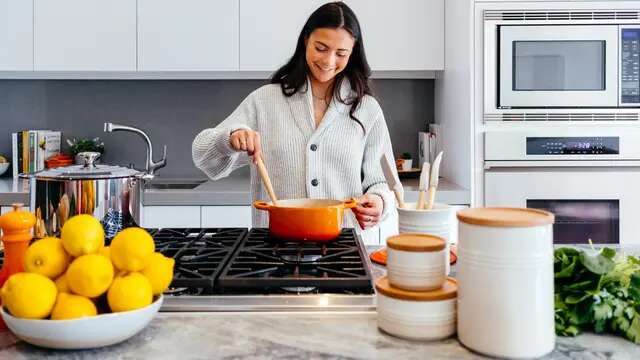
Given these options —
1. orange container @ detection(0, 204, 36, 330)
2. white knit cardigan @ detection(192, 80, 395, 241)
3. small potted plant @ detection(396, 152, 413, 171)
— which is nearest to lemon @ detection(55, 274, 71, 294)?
orange container @ detection(0, 204, 36, 330)

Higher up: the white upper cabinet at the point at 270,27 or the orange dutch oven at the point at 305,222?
the white upper cabinet at the point at 270,27

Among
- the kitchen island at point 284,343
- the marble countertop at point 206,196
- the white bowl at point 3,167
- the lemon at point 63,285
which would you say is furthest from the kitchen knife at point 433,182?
the white bowl at point 3,167

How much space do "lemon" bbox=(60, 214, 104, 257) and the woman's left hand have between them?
829 millimetres

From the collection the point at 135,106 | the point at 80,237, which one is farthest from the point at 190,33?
the point at 80,237

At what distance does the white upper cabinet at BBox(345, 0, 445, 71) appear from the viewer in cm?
272

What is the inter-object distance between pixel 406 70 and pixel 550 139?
2.37 feet

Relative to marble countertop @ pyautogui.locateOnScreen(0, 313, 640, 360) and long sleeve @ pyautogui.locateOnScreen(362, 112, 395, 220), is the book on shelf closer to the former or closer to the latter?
long sleeve @ pyautogui.locateOnScreen(362, 112, 395, 220)

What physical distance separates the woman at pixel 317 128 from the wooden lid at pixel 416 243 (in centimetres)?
88

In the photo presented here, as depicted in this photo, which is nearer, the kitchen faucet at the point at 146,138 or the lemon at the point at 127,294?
the lemon at the point at 127,294

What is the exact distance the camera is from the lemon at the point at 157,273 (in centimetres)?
82

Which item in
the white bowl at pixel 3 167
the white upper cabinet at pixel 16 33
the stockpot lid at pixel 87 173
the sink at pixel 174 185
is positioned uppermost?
the white upper cabinet at pixel 16 33

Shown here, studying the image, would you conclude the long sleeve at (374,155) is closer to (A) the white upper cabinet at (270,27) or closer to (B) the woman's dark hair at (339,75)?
(B) the woman's dark hair at (339,75)

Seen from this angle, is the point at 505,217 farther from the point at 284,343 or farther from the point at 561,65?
the point at 561,65

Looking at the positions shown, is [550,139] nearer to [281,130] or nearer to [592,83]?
[592,83]
